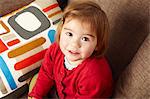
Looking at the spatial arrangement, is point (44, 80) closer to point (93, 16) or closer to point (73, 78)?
point (73, 78)

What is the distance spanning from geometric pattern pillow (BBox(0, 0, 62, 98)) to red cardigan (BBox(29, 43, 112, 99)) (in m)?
0.06

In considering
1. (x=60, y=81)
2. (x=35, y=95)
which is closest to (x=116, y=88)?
(x=60, y=81)

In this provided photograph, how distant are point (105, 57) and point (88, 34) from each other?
210 mm

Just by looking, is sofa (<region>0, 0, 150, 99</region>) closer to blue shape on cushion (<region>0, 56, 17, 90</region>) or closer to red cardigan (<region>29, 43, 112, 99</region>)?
red cardigan (<region>29, 43, 112, 99</region>)

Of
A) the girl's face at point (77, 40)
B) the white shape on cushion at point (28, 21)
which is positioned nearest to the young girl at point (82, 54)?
the girl's face at point (77, 40)

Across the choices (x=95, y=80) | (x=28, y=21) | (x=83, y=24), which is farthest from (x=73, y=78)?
(x=28, y=21)

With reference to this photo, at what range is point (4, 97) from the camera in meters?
1.10

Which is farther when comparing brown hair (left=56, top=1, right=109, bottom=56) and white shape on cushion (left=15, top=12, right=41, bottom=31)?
white shape on cushion (left=15, top=12, right=41, bottom=31)

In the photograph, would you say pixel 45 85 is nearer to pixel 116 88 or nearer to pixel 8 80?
pixel 8 80

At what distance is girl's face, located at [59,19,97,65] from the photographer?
88 cm

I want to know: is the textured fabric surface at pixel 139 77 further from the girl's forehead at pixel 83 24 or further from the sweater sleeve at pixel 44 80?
the sweater sleeve at pixel 44 80

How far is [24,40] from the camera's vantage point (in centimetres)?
114

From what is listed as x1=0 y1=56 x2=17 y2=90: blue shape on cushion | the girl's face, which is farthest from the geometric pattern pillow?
the girl's face

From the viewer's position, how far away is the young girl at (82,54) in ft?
2.92
